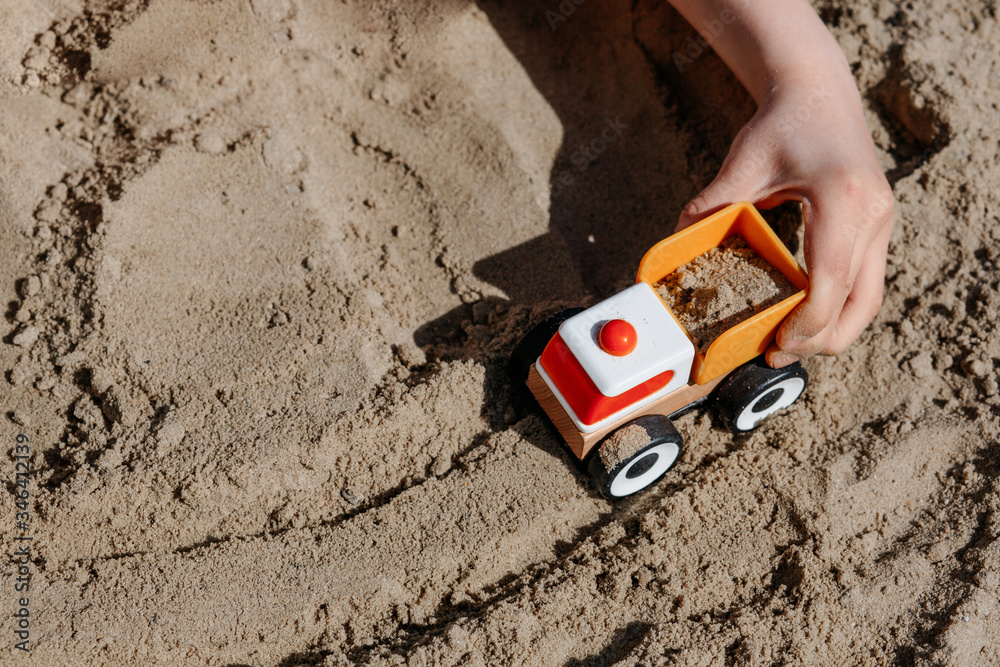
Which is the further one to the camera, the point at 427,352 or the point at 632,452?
the point at 427,352

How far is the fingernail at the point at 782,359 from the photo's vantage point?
5.57 feet

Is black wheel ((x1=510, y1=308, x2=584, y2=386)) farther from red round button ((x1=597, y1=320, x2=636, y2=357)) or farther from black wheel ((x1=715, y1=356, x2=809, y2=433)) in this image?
black wheel ((x1=715, y1=356, x2=809, y2=433))

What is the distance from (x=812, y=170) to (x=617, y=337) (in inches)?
28.5

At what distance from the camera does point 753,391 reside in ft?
5.58

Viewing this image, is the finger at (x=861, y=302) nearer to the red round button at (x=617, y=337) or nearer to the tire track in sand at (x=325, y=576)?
the red round button at (x=617, y=337)

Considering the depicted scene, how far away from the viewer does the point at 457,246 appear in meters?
2.12

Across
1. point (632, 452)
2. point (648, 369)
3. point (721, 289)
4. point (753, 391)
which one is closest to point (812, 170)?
point (721, 289)

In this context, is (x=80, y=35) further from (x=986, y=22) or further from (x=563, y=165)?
(x=986, y=22)

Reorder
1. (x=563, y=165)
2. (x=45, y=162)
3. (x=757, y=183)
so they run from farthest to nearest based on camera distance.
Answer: (x=563, y=165), (x=45, y=162), (x=757, y=183)

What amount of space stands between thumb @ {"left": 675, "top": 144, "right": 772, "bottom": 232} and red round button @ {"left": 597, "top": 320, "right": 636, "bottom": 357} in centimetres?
41

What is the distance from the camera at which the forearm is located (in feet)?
6.29

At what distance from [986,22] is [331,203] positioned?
2.23m

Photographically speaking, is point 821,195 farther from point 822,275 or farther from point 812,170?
point 822,275

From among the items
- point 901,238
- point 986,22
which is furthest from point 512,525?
point 986,22
